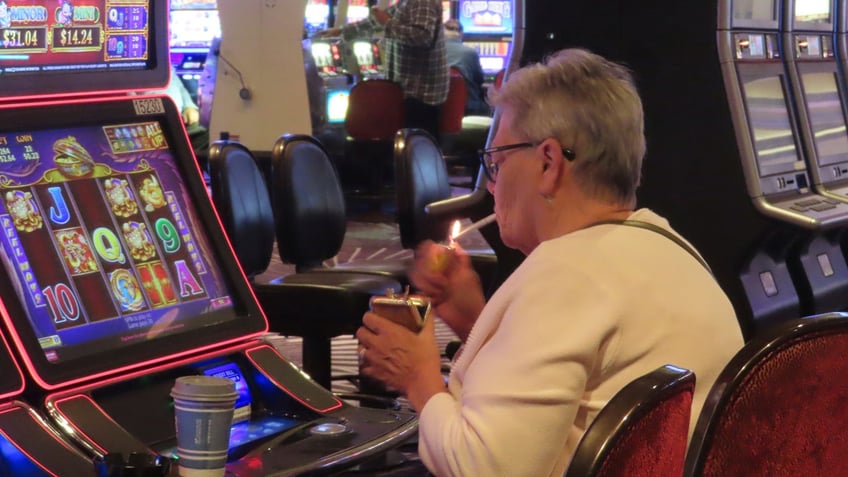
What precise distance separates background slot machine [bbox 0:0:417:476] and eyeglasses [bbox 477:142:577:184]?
52cm

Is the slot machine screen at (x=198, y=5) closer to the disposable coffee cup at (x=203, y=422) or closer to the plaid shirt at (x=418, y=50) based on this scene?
the plaid shirt at (x=418, y=50)

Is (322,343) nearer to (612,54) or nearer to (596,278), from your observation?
(612,54)

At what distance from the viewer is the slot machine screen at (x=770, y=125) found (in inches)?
167

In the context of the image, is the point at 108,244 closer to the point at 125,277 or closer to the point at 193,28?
the point at 125,277

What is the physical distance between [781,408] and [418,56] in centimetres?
674

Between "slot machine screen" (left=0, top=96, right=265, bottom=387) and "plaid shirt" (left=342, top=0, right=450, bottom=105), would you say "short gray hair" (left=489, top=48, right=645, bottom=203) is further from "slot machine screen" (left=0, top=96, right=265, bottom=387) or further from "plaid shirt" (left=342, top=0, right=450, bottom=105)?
"plaid shirt" (left=342, top=0, right=450, bottom=105)

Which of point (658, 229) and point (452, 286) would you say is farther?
point (452, 286)

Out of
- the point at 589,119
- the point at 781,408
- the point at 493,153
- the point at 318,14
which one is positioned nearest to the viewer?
the point at 781,408

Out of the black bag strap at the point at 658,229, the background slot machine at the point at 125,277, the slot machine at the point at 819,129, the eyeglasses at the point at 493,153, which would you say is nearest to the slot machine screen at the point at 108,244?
the background slot machine at the point at 125,277

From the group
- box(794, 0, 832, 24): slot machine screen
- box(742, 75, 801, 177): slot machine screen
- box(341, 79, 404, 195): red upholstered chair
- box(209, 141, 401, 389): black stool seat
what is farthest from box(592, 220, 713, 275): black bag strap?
box(341, 79, 404, 195): red upholstered chair

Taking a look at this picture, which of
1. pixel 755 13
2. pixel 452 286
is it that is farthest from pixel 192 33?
pixel 452 286

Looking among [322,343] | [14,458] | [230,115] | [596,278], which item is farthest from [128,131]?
[230,115]

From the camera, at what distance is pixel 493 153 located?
1885 mm

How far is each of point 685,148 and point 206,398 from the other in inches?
115
